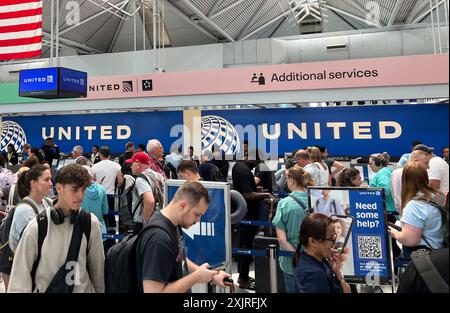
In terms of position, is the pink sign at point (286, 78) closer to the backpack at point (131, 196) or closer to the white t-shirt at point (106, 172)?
the white t-shirt at point (106, 172)

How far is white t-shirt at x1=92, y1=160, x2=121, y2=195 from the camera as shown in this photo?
5.77 metres

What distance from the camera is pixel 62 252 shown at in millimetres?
1985

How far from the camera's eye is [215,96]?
10.1 meters

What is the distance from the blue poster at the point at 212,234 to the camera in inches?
115

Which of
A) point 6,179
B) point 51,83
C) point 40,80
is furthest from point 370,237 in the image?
point 40,80

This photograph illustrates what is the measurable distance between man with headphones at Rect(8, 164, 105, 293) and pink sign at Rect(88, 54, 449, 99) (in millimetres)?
7997

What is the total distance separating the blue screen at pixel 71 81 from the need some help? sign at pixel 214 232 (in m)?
5.05

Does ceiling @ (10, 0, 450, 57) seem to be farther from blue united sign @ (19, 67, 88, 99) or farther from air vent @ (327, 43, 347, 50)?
blue united sign @ (19, 67, 88, 99)

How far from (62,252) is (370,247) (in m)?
2.43

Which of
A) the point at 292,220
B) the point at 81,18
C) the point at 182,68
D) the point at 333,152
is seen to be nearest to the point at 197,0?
the point at 182,68

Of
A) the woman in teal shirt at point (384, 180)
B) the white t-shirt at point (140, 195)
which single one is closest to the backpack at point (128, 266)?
the white t-shirt at point (140, 195)

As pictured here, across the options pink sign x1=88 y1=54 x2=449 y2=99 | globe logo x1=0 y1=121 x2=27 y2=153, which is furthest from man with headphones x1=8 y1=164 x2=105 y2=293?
globe logo x1=0 y1=121 x2=27 y2=153
